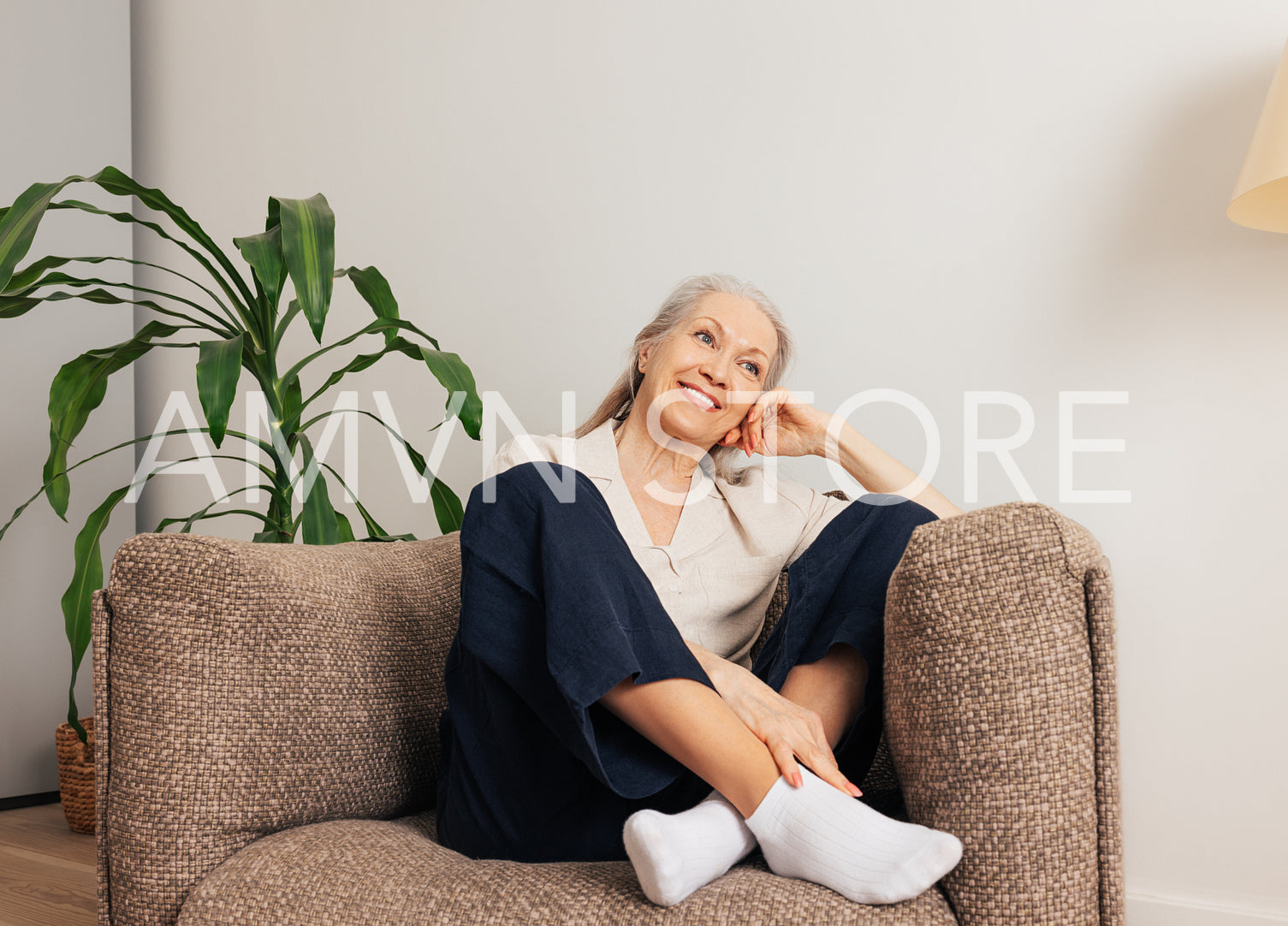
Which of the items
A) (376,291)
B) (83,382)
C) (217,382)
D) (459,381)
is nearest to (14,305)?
(83,382)

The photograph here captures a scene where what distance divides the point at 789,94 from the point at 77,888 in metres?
2.02

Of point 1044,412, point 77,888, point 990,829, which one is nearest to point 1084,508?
point 1044,412

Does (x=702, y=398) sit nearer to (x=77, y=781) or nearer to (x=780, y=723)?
(x=780, y=723)

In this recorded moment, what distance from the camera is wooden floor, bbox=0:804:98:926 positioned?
5.20ft

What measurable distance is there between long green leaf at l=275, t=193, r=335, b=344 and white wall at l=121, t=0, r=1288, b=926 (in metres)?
0.62

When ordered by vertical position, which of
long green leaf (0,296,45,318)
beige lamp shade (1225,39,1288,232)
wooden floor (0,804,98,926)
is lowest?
wooden floor (0,804,98,926)

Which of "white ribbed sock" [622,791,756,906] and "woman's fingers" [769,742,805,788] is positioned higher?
"woman's fingers" [769,742,805,788]

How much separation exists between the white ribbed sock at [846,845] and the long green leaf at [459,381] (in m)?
0.90

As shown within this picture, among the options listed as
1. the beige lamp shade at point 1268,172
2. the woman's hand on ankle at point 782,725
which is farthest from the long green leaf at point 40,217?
the beige lamp shade at point 1268,172

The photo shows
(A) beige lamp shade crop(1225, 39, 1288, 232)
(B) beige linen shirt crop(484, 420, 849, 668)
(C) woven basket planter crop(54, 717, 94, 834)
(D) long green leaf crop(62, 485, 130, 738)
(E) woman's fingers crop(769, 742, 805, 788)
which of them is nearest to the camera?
(E) woman's fingers crop(769, 742, 805, 788)

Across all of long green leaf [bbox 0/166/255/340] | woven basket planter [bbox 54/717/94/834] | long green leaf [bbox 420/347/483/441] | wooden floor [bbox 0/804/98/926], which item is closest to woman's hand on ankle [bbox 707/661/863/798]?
long green leaf [bbox 420/347/483/441]

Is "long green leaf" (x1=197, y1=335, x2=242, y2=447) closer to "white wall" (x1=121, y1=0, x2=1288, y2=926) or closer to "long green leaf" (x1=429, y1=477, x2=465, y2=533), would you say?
"long green leaf" (x1=429, y1=477, x2=465, y2=533)

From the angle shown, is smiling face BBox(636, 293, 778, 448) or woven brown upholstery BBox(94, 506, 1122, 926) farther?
smiling face BBox(636, 293, 778, 448)

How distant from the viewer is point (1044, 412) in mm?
1625
